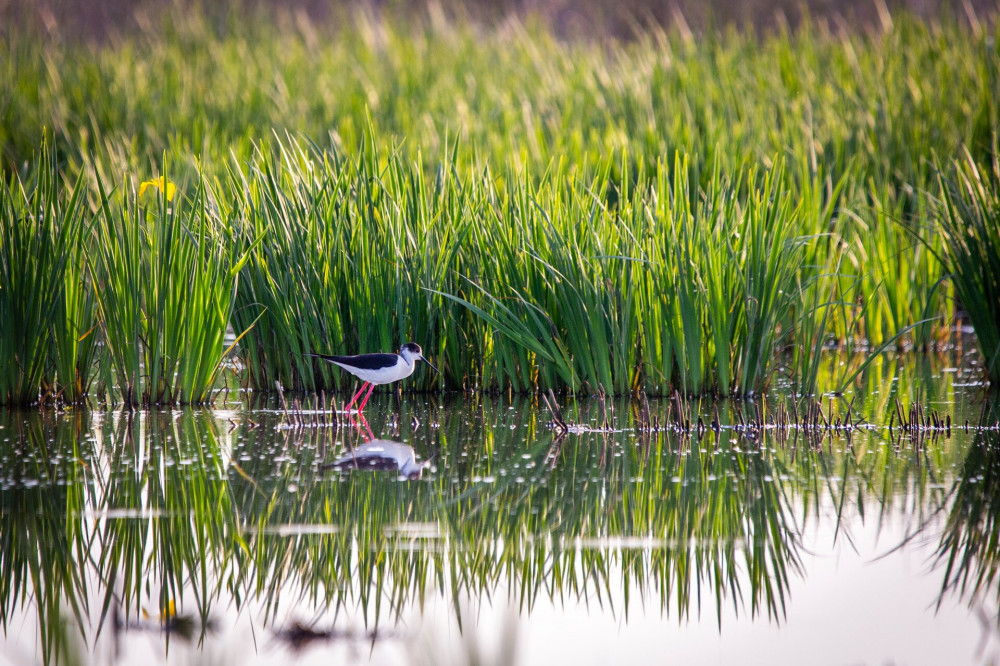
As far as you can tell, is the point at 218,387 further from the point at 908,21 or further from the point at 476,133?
the point at 908,21

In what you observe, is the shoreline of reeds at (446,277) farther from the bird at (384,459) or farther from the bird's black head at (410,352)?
the bird at (384,459)

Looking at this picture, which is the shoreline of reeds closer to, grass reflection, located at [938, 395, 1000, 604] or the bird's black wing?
the bird's black wing

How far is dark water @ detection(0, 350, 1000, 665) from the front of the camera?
2.92 m

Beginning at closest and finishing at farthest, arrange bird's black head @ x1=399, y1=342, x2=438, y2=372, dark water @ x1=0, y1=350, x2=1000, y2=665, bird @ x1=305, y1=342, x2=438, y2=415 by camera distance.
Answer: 1. dark water @ x1=0, y1=350, x2=1000, y2=665
2. bird @ x1=305, y1=342, x2=438, y2=415
3. bird's black head @ x1=399, y1=342, x2=438, y2=372

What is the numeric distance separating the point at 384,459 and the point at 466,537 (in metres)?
1.08

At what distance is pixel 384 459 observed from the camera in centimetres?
454

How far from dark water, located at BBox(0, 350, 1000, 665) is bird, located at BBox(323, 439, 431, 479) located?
0.05 meters

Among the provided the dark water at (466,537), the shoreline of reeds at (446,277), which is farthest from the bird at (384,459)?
the shoreline of reeds at (446,277)

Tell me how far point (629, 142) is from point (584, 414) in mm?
4153

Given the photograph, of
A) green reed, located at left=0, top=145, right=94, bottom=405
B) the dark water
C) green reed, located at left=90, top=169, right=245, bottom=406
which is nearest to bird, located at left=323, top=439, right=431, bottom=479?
the dark water

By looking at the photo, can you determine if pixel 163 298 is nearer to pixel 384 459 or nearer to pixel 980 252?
pixel 384 459

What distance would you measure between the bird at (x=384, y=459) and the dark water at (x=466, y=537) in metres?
0.05

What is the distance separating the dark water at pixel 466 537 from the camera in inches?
115

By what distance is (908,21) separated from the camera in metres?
13.1
